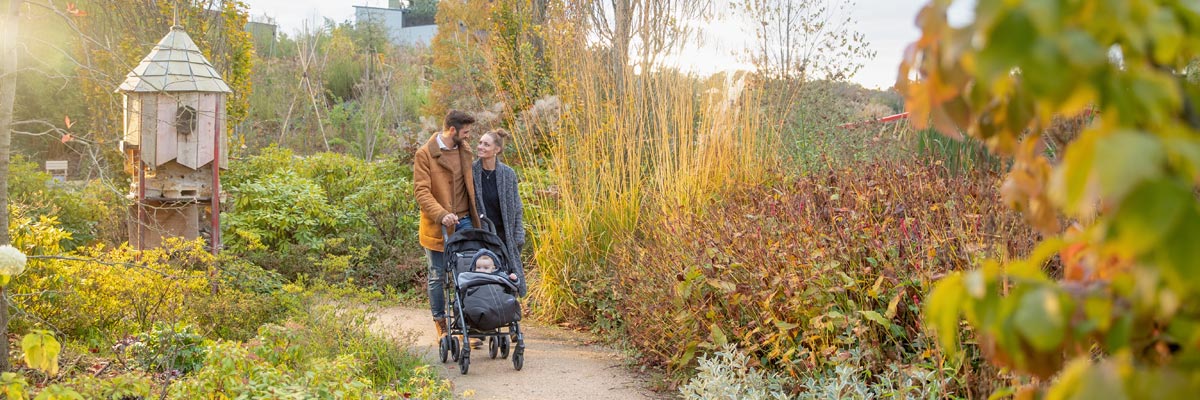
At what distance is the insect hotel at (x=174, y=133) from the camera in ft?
19.6

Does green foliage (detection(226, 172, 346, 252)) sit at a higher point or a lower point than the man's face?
lower

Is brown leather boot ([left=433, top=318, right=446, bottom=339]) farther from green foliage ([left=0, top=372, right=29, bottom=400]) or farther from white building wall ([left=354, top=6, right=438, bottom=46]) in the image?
white building wall ([left=354, top=6, right=438, bottom=46])

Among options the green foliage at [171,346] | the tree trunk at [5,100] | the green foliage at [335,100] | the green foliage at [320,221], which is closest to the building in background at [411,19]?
the green foliage at [335,100]

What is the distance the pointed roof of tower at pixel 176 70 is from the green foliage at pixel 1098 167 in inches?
224

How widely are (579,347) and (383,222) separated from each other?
12.1 feet

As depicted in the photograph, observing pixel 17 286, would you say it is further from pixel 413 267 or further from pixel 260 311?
pixel 413 267

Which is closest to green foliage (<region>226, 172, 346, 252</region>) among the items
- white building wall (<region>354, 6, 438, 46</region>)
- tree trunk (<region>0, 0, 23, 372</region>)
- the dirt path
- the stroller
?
the dirt path

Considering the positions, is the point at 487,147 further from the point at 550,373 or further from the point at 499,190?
the point at 550,373

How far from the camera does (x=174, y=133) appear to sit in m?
6.05

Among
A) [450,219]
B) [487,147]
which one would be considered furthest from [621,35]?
[450,219]

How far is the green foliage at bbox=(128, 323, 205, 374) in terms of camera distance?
439 centimetres

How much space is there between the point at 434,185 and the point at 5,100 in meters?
2.68

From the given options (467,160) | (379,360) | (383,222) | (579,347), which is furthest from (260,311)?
(383,222)

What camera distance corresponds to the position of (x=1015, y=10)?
0.77 metres
